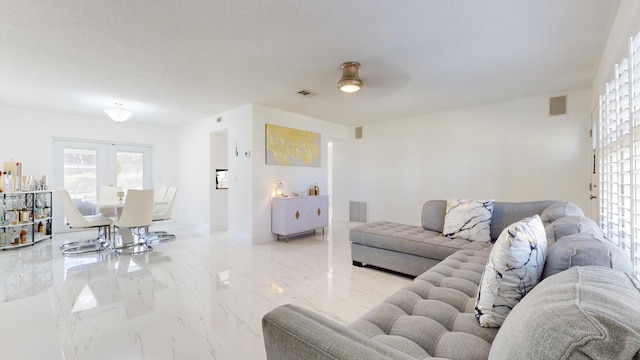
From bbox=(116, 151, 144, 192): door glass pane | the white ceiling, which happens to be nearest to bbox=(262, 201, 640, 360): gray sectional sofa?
the white ceiling

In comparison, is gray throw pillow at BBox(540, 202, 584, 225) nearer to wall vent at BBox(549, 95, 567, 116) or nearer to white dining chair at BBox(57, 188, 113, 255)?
wall vent at BBox(549, 95, 567, 116)

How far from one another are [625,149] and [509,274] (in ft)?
5.06

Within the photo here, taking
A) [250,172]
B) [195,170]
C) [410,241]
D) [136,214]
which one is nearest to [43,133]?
[195,170]

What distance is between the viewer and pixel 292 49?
287cm

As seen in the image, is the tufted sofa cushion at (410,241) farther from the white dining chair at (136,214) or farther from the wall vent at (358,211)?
the white dining chair at (136,214)

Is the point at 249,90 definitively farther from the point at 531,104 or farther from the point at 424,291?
the point at 531,104

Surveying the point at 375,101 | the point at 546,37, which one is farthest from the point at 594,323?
the point at 375,101

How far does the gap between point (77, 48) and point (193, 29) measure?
4.55ft

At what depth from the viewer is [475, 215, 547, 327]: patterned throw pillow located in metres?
1.18

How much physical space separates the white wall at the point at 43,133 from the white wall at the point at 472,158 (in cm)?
528

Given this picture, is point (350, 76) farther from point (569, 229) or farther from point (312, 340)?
point (312, 340)

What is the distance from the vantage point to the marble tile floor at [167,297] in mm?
1933

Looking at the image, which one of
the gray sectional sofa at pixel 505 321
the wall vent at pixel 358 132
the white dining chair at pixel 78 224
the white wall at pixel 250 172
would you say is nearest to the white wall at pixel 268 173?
the white wall at pixel 250 172

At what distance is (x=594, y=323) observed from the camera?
568 millimetres
